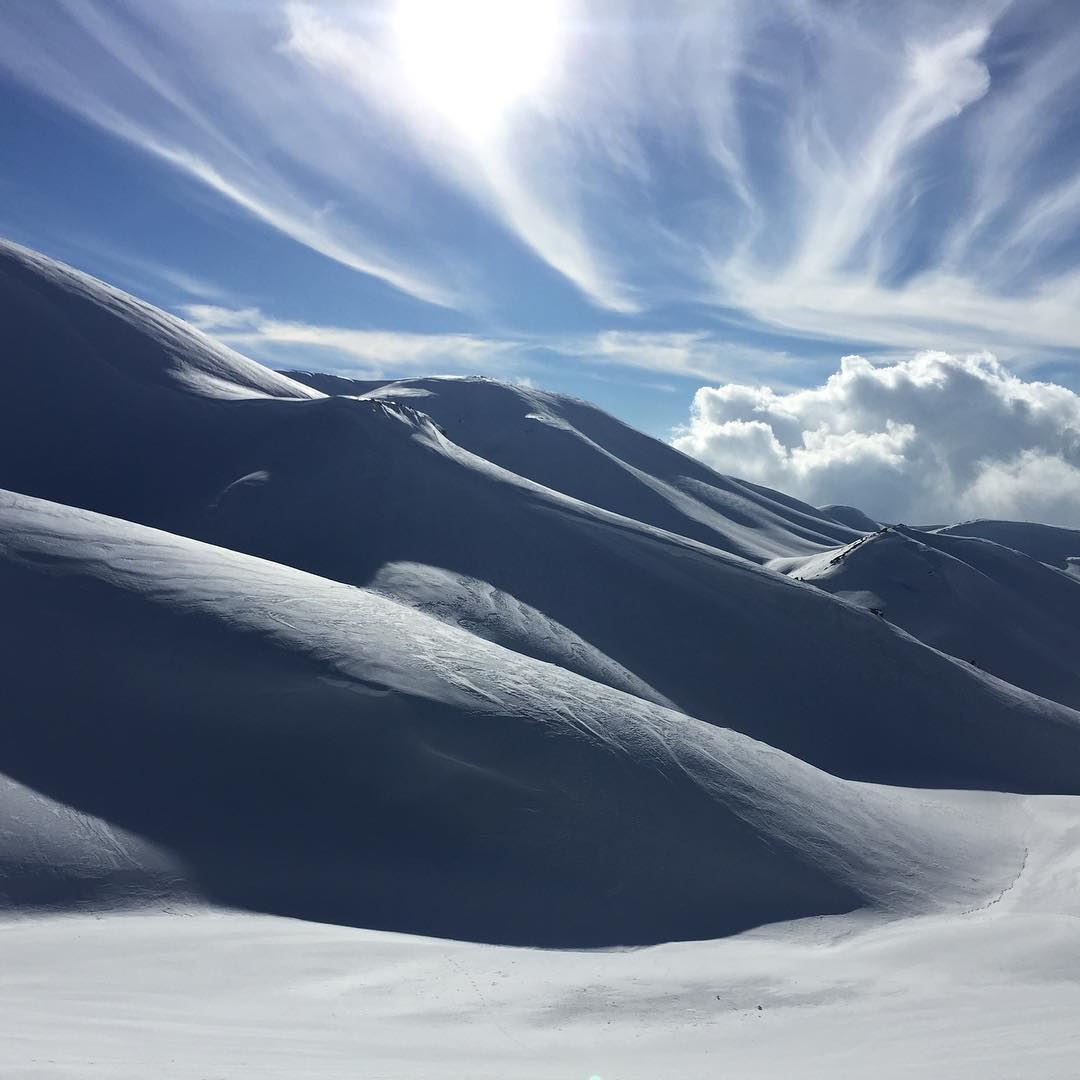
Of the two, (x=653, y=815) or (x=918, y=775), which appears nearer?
(x=653, y=815)

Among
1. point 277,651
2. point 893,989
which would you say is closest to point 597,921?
point 893,989

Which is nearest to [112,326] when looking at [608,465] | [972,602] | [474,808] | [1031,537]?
[474,808]

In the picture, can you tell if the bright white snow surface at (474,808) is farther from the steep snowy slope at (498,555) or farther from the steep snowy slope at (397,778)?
the steep snowy slope at (498,555)

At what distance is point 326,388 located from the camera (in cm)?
13162

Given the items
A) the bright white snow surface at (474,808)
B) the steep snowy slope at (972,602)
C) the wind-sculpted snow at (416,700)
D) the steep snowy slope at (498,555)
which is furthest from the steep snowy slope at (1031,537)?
the bright white snow surface at (474,808)

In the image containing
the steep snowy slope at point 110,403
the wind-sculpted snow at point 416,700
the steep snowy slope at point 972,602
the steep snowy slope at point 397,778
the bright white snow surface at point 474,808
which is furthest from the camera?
the steep snowy slope at point 972,602

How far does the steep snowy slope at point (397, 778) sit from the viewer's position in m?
17.8

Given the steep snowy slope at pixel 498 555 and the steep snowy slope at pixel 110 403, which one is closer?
the steep snowy slope at pixel 498 555

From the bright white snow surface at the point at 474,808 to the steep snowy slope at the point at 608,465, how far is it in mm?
40370

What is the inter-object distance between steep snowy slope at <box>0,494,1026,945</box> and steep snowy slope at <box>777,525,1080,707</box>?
41114 mm

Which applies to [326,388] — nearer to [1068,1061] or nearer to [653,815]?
[653,815]

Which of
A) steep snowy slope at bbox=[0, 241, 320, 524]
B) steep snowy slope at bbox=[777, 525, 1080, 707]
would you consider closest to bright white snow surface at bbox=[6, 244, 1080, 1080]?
steep snowy slope at bbox=[0, 241, 320, 524]

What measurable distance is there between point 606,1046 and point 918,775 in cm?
2859

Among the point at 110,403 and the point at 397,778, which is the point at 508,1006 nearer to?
the point at 397,778
